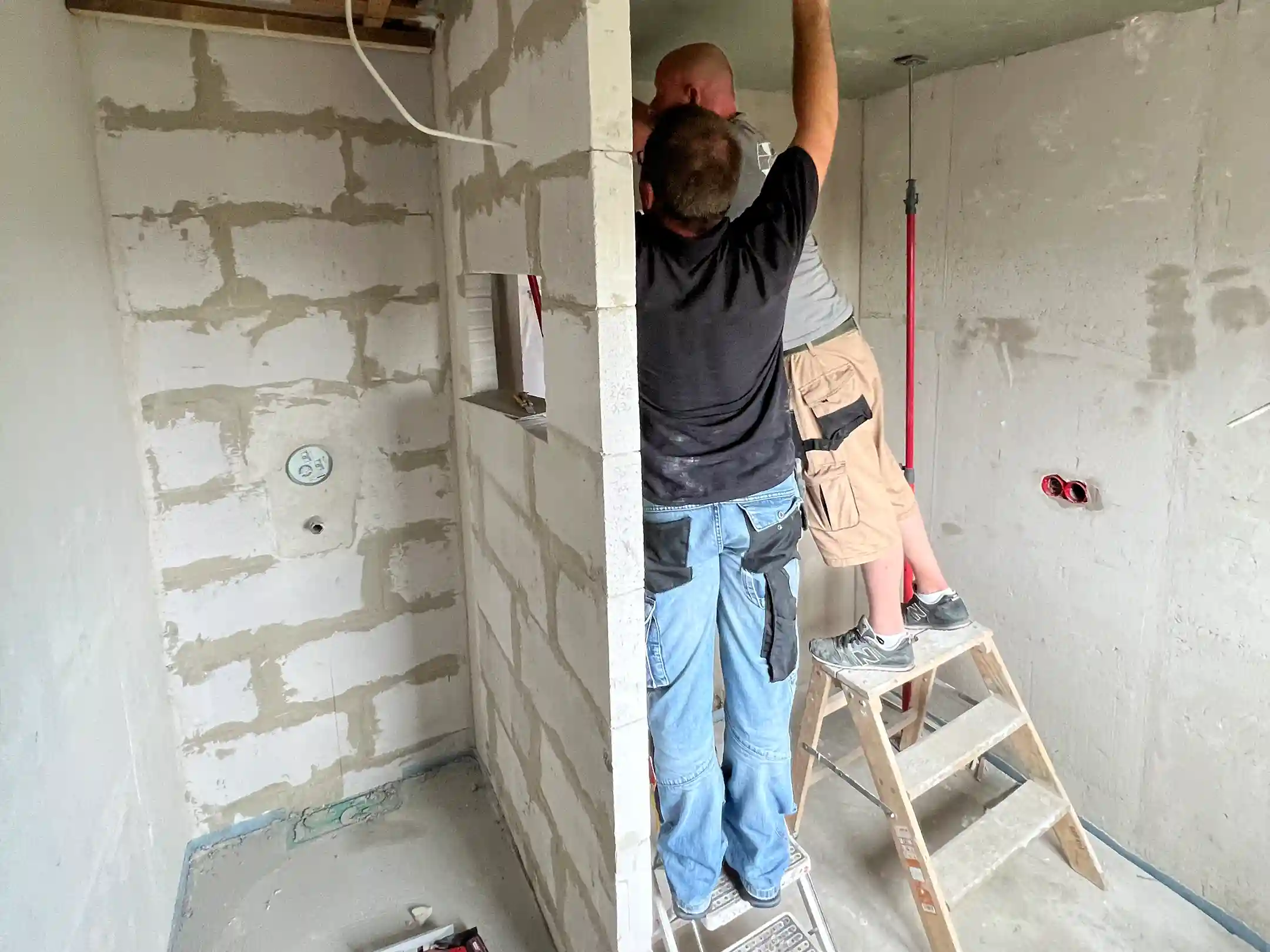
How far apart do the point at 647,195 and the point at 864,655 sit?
130 cm

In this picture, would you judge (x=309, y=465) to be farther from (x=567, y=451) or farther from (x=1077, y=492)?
(x=1077, y=492)

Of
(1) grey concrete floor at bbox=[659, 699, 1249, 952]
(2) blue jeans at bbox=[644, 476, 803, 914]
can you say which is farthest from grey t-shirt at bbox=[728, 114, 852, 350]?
(1) grey concrete floor at bbox=[659, 699, 1249, 952]

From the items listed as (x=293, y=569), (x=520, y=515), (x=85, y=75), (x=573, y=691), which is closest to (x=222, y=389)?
(x=293, y=569)

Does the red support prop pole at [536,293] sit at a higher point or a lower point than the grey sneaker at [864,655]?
higher

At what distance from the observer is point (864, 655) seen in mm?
2039

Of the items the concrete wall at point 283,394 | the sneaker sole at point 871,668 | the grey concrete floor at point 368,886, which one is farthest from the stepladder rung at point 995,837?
the concrete wall at point 283,394

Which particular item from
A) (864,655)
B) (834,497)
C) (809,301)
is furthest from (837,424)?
(864,655)

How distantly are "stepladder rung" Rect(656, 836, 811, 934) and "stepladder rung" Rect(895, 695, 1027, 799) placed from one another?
0.32 m

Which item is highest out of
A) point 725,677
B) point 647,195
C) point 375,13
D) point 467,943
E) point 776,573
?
point 375,13

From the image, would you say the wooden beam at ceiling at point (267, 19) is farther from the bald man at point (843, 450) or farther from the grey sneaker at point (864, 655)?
the grey sneaker at point (864, 655)

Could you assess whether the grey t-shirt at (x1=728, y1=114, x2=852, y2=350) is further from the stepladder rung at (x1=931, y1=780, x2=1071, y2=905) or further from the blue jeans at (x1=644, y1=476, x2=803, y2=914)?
the stepladder rung at (x1=931, y1=780, x2=1071, y2=905)

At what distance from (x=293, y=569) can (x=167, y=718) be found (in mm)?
480

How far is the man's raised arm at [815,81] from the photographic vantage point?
4.57 ft

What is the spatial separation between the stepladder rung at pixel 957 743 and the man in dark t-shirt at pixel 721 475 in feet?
1.32
